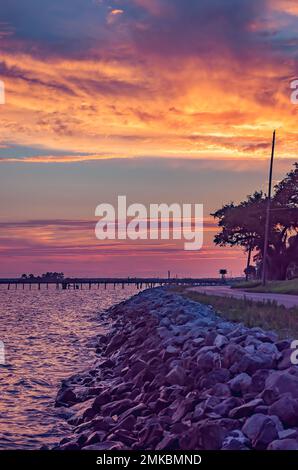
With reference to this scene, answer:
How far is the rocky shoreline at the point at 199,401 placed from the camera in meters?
8.31

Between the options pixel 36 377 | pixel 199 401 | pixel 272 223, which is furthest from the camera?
pixel 272 223

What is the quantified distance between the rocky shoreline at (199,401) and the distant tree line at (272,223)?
52953mm

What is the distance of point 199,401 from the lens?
9.99m

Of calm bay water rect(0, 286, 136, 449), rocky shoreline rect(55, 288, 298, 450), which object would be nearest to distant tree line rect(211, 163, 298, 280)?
calm bay water rect(0, 286, 136, 449)

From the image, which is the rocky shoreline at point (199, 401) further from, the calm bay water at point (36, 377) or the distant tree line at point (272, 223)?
the distant tree line at point (272, 223)

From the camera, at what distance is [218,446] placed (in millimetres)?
8117

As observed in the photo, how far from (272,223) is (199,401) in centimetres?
6034

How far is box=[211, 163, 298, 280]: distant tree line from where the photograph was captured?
6794 centimetres

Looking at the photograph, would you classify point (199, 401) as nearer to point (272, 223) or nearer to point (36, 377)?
point (36, 377)

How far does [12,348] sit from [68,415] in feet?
47.8

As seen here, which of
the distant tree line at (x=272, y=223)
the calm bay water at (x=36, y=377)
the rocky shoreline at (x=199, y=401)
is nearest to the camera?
the rocky shoreline at (x=199, y=401)

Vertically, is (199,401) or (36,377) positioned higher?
(199,401)

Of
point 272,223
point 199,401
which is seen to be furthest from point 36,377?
point 272,223

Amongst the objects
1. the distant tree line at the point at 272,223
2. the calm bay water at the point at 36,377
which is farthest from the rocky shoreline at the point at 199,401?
the distant tree line at the point at 272,223
